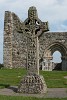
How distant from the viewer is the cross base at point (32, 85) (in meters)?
10.1

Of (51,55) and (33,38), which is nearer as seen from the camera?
(33,38)

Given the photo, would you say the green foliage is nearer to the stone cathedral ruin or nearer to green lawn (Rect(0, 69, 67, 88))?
green lawn (Rect(0, 69, 67, 88))

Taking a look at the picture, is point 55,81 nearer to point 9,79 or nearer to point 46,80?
point 46,80

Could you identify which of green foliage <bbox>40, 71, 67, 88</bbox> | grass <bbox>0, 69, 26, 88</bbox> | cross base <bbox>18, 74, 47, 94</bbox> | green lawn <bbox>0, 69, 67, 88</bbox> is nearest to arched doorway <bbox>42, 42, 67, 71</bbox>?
grass <bbox>0, 69, 26, 88</bbox>

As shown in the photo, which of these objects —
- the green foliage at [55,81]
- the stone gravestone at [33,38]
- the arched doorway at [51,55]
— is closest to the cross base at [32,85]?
the stone gravestone at [33,38]

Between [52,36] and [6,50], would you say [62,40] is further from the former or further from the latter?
[6,50]

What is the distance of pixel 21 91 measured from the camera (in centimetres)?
1021

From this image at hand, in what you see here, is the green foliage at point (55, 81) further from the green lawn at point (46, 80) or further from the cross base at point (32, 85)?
the cross base at point (32, 85)

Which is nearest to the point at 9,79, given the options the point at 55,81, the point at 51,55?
the point at 55,81

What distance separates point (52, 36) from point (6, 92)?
20481 mm

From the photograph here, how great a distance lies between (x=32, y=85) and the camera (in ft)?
33.5

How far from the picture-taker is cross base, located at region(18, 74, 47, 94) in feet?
33.2

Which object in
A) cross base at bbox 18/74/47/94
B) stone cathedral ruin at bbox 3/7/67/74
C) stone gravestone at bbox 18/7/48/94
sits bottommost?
cross base at bbox 18/74/47/94

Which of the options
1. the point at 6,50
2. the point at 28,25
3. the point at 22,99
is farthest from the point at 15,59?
the point at 22,99
